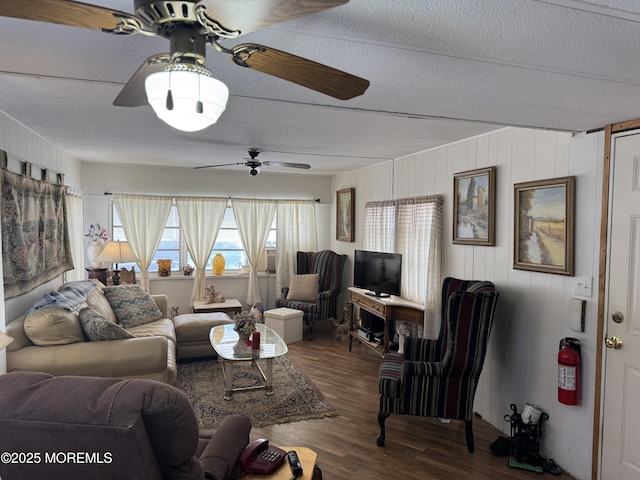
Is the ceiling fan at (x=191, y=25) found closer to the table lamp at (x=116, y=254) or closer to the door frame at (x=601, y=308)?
the door frame at (x=601, y=308)

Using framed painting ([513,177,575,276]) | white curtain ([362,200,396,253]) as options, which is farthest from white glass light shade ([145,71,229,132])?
white curtain ([362,200,396,253])

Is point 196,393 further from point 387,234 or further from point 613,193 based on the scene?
point 613,193

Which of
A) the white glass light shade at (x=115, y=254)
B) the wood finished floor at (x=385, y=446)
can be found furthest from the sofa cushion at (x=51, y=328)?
the white glass light shade at (x=115, y=254)

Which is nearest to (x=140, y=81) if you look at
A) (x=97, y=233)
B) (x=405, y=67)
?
(x=405, y=67)

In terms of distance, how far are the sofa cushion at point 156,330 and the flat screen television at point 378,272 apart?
7.33ft

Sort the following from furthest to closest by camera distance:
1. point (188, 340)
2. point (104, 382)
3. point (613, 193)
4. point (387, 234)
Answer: point (387, 234) → point (188, 340) → point (613, 193) → point (104, 382)

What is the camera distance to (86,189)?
226 inches

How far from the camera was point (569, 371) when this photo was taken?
8.64ft

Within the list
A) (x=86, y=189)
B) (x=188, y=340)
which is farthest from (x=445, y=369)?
(x=86, y=189)

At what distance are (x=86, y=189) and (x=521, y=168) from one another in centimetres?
539

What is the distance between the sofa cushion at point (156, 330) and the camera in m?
4.25

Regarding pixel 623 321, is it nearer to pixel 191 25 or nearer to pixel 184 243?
pixel 191 25

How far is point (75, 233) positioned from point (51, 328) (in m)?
2.28

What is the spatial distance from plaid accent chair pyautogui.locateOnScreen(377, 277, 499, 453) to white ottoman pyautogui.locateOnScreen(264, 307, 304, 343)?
2.56 meters
